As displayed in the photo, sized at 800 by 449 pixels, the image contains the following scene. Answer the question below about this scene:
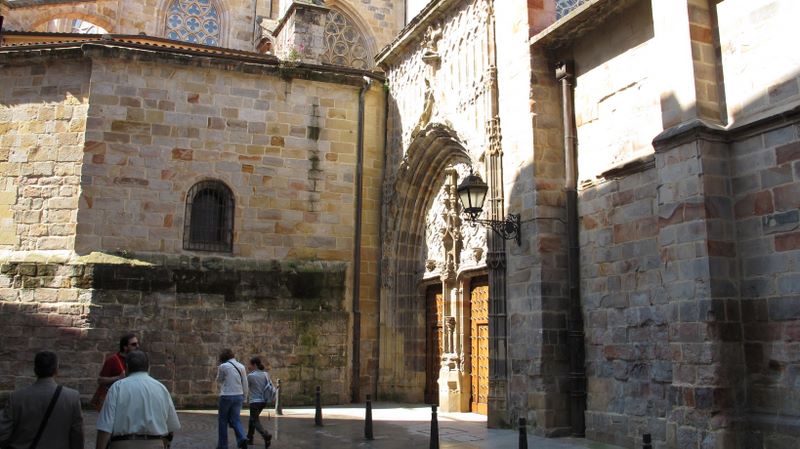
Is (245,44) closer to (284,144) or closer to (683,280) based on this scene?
(284,144)

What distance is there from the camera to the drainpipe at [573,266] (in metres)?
9.03

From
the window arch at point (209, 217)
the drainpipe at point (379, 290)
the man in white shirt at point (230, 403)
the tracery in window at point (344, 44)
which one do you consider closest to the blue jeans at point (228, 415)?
the man in white shirt at point (230, 403)

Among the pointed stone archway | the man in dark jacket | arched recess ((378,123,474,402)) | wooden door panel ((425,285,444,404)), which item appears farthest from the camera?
arched recess ((378,123,474,402))

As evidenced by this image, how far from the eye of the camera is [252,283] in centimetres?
1327

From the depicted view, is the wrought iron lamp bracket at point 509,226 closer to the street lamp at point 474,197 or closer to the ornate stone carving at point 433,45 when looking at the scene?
the street lamp at point 474,197

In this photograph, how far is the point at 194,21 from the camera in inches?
838

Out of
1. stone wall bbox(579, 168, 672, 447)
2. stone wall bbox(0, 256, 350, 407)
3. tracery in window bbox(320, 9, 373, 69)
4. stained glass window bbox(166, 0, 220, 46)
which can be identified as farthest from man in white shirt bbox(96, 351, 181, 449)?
stained glass window bbox(166, 0, 220, 46)

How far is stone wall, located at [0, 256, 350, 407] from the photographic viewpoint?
12148mm

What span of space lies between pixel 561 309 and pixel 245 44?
50.4 feet

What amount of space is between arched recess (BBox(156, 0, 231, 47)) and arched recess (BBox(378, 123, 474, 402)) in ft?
31.9

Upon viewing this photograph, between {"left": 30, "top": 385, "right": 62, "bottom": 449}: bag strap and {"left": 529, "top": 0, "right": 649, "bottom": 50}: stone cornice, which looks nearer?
{"left": 30, "top": 385, "right": 62, "bottom": 449}: bag strap

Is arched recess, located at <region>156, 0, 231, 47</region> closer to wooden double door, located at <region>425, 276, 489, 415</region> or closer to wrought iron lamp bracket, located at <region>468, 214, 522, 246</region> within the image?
wooden double door, located at <region>425, 276, 489, 415</region>

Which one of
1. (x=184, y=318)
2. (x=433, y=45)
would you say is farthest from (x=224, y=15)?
(x=184, y=318)

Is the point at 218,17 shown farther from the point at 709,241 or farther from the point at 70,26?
the point at 709,241
